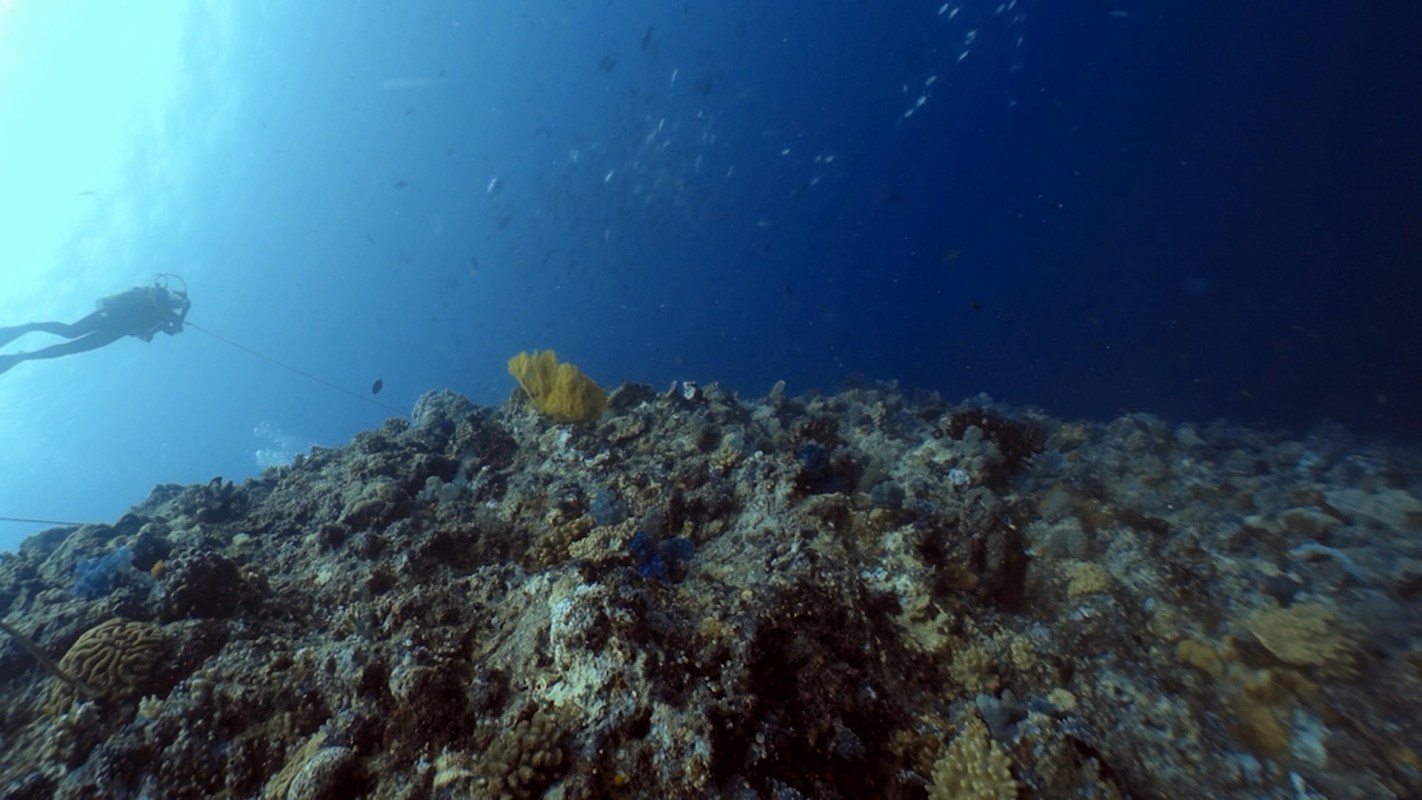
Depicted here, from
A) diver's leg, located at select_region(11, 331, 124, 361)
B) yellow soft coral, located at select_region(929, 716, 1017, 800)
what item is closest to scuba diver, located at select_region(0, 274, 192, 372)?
diver's leg, located at select_region(11, 331, 124, 361)

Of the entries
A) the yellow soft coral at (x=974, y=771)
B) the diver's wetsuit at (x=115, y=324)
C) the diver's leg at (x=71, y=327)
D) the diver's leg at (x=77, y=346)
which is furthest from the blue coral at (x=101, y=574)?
the diver's leg at (x=71, y=327)

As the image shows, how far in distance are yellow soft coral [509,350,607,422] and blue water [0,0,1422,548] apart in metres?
13.8

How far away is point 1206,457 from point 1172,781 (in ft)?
23.9

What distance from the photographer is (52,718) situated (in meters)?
4.52

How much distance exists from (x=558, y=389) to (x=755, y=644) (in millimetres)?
6280

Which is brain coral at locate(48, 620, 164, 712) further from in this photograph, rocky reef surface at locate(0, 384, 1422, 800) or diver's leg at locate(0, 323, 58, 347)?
diver's leg at locate(0, 323, 58, 347)

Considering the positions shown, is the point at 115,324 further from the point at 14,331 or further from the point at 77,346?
the point at 14,331

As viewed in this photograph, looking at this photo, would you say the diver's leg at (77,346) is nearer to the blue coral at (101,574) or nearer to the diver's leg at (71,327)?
the diver's leg at (71,327)

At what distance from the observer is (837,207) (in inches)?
4141

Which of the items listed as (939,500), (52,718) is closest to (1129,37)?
(939,500)

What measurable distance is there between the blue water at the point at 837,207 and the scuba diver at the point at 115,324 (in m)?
11.1

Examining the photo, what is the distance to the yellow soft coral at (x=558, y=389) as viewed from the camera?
941 cm

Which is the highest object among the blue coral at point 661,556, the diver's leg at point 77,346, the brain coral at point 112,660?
the diver's leg at point 77,346

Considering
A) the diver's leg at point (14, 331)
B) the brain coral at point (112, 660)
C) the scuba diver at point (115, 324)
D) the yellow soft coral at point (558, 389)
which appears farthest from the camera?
the diver's leg at point (14, 331)
